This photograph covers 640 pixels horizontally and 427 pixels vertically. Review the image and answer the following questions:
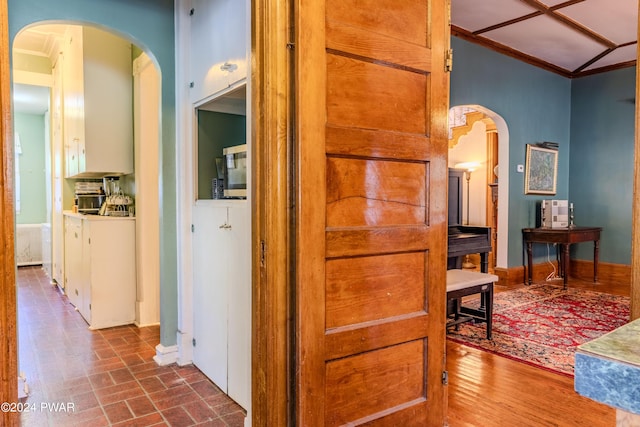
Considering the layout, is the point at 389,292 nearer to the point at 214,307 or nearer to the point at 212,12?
the point at 214,307

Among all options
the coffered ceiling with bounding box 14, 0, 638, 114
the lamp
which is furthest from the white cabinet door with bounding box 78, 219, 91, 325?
the lamp

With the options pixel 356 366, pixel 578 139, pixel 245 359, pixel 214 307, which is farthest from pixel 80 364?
pixel 578 139

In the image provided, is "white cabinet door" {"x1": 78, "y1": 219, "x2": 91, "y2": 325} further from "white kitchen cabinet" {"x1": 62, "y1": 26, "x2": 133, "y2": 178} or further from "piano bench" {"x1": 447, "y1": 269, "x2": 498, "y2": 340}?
"piano bench" {"x1": 447, "y1": 269, "x2": 498, "y2": 340}

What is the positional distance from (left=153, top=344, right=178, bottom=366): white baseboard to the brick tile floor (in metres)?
0.05

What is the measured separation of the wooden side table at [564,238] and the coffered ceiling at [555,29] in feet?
7.43

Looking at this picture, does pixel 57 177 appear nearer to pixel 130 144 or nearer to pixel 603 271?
pixel 130 144

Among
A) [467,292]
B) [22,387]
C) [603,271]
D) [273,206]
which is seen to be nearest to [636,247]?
[273,206]

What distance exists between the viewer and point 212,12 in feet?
8.40

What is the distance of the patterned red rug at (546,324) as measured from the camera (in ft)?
10.1

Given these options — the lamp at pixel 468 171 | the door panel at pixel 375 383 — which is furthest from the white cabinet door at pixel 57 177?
the lamp at pixel 468 171

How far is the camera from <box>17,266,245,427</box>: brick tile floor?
2.23 metres

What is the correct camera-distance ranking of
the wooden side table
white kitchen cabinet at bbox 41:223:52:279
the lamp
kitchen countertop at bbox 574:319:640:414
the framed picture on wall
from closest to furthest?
kitchen countertop at bbox 574:319:640:414 → the wooden side table → the framed picture on wall → white kitchen cabinet at bbox 41:223:52:279 → the lamp

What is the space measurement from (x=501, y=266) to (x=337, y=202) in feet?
14.9

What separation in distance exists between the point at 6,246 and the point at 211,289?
5.14 feet
